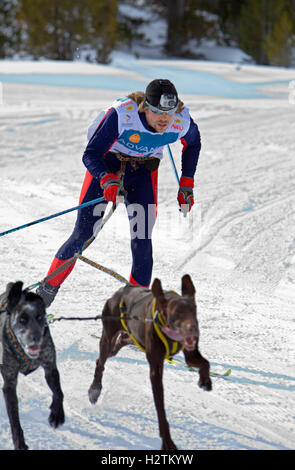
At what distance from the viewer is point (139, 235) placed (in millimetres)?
4504

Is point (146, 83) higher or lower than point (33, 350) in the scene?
lower

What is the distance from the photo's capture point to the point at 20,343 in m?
3.15

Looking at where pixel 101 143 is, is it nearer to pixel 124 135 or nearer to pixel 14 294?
pixel 124 135

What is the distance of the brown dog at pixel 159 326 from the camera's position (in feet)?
9.36

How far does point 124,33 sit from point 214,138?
16012 millimetres

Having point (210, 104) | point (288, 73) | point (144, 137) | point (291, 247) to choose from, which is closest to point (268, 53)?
point (288, 73)

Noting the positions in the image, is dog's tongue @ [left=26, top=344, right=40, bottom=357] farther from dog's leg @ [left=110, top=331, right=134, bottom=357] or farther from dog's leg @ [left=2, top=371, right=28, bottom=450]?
dog's leg @ [left=110, top=331, right=134, bottom=357]

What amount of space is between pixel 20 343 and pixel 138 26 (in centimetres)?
2845

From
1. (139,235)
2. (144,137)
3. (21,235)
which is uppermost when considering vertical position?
(144,137)

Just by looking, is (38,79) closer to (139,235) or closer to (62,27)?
(62,27)

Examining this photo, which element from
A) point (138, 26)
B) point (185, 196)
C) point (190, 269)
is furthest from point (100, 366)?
point (138, 26)

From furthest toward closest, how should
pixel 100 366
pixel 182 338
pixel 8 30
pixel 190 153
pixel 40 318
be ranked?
1. pixel 8 30
2. pixel 190 153
3. pixel 100 366
4. pixel 40 318
5. pixel 182 338

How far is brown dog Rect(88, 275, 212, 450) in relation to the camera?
2854mm

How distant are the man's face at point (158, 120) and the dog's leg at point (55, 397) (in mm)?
1756
